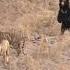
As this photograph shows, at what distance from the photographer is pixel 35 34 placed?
6.32m

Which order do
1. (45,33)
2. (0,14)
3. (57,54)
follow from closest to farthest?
(57,54) → (45,33) → (0,14)

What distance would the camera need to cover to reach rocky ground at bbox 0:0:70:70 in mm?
5441

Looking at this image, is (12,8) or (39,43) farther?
(12,8)

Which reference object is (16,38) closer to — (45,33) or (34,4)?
(45,33)

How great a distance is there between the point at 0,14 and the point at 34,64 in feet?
6.26

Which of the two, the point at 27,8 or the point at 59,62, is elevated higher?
→ the point at 27,8

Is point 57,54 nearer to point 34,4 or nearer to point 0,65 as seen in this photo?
point 0,65

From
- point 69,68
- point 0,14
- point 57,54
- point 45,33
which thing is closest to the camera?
point 69,68

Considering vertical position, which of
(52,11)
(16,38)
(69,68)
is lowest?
(69,68)

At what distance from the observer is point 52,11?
7.06 metres

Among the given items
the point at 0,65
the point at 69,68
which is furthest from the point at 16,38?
the point at 69,68

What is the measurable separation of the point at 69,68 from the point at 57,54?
0.46 m

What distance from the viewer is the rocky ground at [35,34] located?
17.9 ft

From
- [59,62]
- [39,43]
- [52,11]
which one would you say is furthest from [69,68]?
[52,11]
